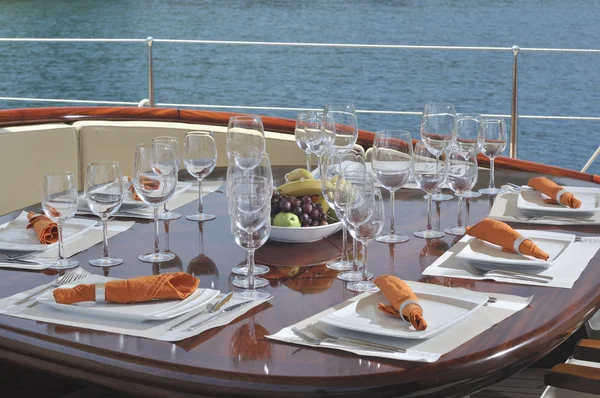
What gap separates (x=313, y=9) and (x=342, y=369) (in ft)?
100

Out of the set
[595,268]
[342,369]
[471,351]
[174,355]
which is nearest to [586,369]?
[595,268]

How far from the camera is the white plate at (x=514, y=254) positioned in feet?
5.11

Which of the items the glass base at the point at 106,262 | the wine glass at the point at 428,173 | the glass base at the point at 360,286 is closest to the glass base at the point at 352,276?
the glass base at the point at 360,286

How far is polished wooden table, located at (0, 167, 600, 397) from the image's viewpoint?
3.58ft

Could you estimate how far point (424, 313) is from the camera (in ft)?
4.24

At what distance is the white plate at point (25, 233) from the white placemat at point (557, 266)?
791 millimetres

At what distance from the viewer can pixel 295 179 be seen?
2084 mm

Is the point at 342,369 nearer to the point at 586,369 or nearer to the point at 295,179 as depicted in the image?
the point at 586,369

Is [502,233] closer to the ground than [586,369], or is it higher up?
higher up

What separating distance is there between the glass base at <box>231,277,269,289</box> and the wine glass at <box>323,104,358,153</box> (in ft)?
2.52

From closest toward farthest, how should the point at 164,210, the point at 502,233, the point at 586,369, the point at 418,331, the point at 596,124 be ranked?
the point at 418,331 → the point at 586,369 → the point at 502,233 → the point at 164,210 → the point at 596,124

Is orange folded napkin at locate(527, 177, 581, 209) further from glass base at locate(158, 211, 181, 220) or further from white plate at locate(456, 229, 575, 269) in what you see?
glass base at locate(158, 211, 181, 220)

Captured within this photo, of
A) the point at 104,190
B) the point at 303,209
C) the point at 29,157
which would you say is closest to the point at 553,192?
the point at 303,209

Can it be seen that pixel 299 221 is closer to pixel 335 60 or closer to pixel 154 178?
pixel 154 178
